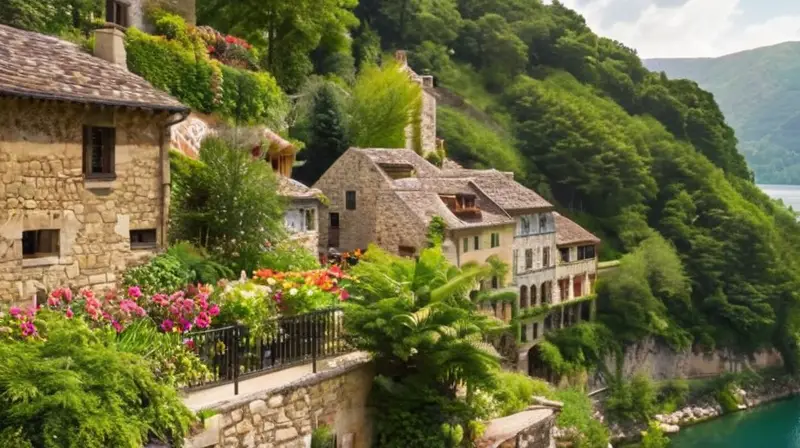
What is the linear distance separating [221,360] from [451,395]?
14.3ft

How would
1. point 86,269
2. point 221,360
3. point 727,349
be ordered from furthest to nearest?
point 727,349, point 86,269, point 221,360

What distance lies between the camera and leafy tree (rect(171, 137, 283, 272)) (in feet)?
72.3

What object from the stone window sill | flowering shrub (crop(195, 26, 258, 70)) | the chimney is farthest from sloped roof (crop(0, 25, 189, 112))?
flowering shrub (crop(195, 26, 258, 70))

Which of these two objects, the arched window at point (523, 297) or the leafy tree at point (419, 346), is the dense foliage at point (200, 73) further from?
the arched window at point (523, 297)

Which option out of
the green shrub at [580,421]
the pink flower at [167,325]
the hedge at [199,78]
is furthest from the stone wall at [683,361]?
the pink flower at [167,325]

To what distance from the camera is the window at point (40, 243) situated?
52.1 feet

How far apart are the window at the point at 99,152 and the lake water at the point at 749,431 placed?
141 feet

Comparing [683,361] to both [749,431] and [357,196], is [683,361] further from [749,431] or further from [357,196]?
[357,196]

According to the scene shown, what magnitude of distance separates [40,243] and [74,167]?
1.54 metres

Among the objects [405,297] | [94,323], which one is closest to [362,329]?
[405,297]

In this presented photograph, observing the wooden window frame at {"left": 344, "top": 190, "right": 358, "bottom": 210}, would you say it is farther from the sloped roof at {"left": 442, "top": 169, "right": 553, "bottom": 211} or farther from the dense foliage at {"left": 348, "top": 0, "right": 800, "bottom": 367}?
the dense foliage at {"left": 348, "top": 0, "right": 800, "bottom": 367}

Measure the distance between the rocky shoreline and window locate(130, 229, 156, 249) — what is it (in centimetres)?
4039

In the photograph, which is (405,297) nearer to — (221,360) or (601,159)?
(221,360)

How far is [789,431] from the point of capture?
5591 centimetres
